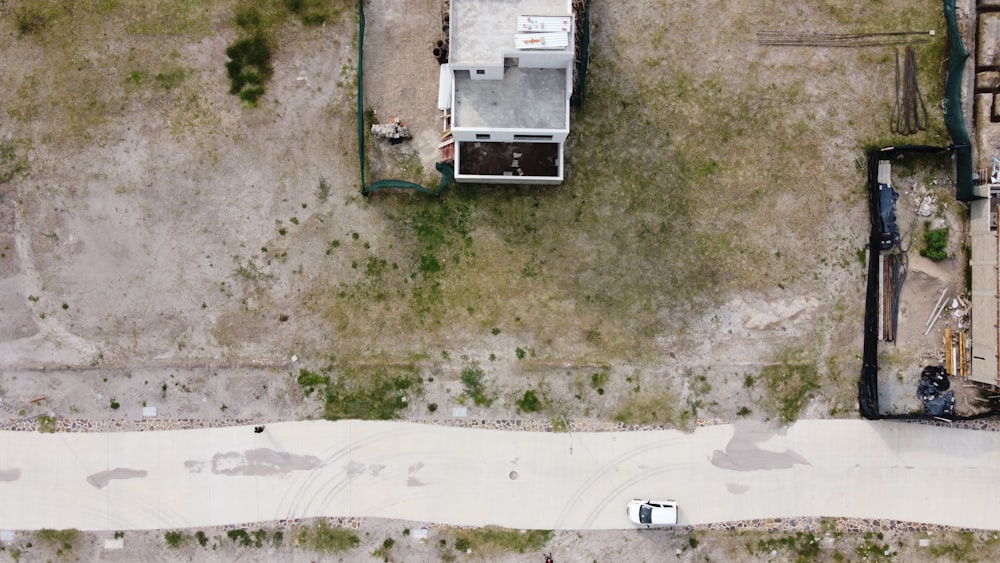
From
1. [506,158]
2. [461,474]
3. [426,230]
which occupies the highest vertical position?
[506,158]

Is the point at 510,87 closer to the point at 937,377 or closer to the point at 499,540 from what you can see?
the point at 499,540

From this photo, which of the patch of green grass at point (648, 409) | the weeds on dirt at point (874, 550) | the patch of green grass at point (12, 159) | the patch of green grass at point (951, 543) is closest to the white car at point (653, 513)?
the patch of green grass at point (648, 409)

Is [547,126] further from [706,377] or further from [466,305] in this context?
[706,377]

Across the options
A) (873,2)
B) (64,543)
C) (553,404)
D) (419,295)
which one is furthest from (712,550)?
(64,543)

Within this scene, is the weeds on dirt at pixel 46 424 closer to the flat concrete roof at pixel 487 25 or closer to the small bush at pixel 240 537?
the small bush at pixel 240 537

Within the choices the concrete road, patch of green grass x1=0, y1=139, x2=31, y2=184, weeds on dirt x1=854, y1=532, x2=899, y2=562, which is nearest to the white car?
the concrete road

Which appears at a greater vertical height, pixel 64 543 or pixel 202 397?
pixel 202 397

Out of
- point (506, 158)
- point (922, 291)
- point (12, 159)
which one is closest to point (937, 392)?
point (922, 291)

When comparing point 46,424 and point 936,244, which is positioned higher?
point 936,244
